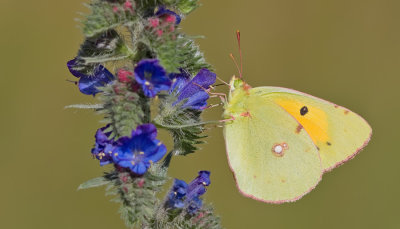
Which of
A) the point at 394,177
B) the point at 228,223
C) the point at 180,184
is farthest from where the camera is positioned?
the point at 394,177

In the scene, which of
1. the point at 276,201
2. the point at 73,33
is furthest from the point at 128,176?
the point at 73,33

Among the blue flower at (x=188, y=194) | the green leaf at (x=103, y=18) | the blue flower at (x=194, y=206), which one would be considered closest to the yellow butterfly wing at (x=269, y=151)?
the blue flower at (x=188, y=194)

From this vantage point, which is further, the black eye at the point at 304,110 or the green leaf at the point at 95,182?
the black eye at the point at 304,110

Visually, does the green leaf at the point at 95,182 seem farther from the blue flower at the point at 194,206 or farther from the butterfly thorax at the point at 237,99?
the butterfly thorax at the point at 237,99

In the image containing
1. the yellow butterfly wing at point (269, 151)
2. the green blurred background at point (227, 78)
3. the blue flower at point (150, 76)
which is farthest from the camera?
the green blurred background at point (227, 78)

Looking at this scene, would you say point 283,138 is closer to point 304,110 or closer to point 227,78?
point 304,110

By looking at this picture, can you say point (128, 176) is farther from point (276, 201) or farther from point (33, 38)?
point (33, 38)

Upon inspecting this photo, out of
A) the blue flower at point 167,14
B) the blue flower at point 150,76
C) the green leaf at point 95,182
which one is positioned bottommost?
the green leaf at point 95,182

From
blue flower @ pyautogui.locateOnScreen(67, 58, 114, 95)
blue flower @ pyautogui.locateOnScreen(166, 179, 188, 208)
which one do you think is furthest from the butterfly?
blue flower @ pyautogui.locateOnScreen(67, 58, 114, 95)

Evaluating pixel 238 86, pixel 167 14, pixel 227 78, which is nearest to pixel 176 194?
pixel 167 14
